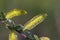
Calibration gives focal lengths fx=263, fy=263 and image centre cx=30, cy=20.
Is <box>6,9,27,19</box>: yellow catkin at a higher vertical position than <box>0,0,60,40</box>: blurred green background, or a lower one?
lower

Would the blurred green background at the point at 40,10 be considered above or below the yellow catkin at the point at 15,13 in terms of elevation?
above

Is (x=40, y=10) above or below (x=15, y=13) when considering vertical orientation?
above

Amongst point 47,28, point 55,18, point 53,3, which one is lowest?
point 47,28

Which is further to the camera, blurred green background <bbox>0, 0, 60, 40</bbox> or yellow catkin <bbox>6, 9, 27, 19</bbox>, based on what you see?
blurred green background <bbox>0, 0, 60, 40</bbox>

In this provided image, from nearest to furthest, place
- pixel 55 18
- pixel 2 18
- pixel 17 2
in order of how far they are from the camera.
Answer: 1. pixel 2 18
2. pixel 55 18
3. pixel 17 2

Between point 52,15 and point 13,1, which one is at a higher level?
point 13,1

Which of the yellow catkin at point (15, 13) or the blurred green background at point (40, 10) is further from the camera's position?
the blurred green background at point (40, 10)

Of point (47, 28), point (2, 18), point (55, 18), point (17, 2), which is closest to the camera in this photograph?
point (2, 18)

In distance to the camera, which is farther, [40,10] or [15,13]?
[40,10]

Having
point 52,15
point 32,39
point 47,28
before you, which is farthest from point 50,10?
point 32,39

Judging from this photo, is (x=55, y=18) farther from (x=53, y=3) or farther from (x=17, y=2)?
(x=17, y=2)

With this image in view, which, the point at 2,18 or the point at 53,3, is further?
the point at 53,3
